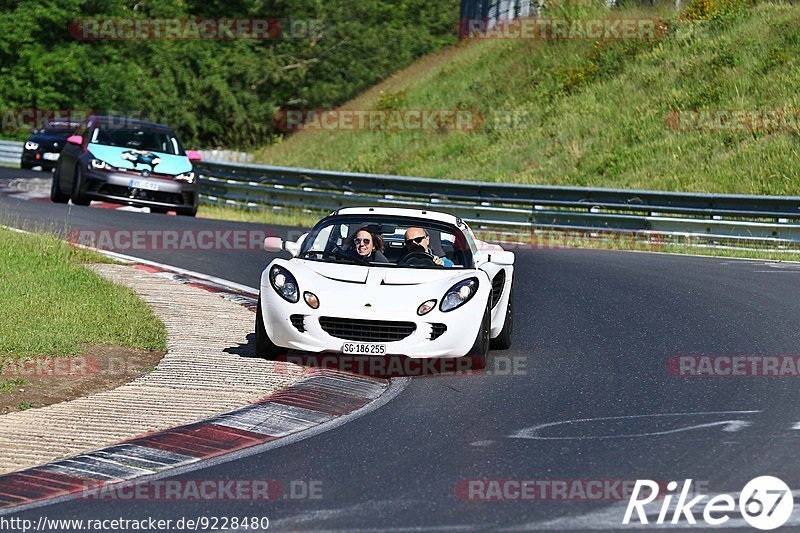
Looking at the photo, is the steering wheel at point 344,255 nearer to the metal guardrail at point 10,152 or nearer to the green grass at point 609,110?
the green grass at point 609,110

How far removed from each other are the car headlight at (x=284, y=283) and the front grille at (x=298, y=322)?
136 mm

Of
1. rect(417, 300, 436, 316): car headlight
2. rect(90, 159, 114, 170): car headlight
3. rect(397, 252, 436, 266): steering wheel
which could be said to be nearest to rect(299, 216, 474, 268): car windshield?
rect(397, 252, 436, 266): steering wheel

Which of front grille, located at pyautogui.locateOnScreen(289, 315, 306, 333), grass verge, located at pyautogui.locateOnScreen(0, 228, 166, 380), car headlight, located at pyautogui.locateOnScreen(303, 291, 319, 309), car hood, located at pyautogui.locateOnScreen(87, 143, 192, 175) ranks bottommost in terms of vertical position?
grass verge, located at pyautogui.locateOnScreen(0, 228, 166, 380)

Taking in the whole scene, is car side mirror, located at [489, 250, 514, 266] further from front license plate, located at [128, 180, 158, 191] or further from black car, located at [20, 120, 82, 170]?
black car, located at [20, 120, 82, 170]

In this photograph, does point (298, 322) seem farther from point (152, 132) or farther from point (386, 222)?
point (152, 132)

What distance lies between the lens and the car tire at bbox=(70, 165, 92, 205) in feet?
76.8


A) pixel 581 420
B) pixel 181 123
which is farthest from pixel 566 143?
pixel 581 420

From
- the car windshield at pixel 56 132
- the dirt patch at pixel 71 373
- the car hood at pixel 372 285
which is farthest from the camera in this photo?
the car windshield at pixel 56 132

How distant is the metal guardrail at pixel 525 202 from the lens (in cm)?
2216

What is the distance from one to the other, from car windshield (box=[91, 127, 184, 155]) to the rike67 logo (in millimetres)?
18472

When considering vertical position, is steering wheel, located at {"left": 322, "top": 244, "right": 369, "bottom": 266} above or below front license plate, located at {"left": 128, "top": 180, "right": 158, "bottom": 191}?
above

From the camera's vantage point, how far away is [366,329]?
10023mm

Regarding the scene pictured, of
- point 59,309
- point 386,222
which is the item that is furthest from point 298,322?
point 59,309

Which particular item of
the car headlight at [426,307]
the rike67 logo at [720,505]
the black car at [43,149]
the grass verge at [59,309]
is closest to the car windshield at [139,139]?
the grass verge at [59,309]
